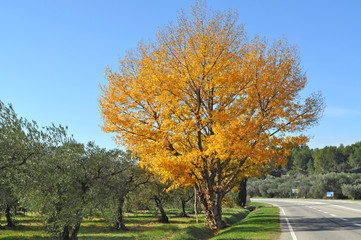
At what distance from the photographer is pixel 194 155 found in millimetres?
16766

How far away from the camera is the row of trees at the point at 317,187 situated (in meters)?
49.0

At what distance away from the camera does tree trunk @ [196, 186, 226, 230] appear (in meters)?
20.6

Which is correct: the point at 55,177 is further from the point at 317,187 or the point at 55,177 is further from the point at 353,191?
the point at 317,187

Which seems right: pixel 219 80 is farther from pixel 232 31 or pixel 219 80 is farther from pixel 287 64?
pixel 287 64

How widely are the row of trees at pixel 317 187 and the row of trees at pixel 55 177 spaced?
40031 millimetres

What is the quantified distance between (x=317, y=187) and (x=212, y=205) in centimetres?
4492

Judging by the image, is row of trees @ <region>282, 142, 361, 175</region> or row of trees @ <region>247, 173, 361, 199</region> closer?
row of trees @ <region>247, 173, 361, 199</region>

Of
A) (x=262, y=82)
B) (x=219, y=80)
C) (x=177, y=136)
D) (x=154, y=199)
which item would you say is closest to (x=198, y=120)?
(x=177, y=136)

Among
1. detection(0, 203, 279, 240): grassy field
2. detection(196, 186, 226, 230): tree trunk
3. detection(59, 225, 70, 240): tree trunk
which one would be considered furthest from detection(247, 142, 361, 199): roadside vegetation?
detection(59, 225, 70, 240): tree trunk

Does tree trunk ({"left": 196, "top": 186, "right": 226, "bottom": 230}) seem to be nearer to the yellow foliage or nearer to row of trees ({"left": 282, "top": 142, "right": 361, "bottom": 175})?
the yellow foliage

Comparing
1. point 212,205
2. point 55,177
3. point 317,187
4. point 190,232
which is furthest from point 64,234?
point 317,187

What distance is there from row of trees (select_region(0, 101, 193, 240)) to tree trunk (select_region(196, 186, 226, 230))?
120 inches

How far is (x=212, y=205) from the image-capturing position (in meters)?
20.6

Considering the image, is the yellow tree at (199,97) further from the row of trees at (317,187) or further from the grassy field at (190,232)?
the row of trees at (317,187)
